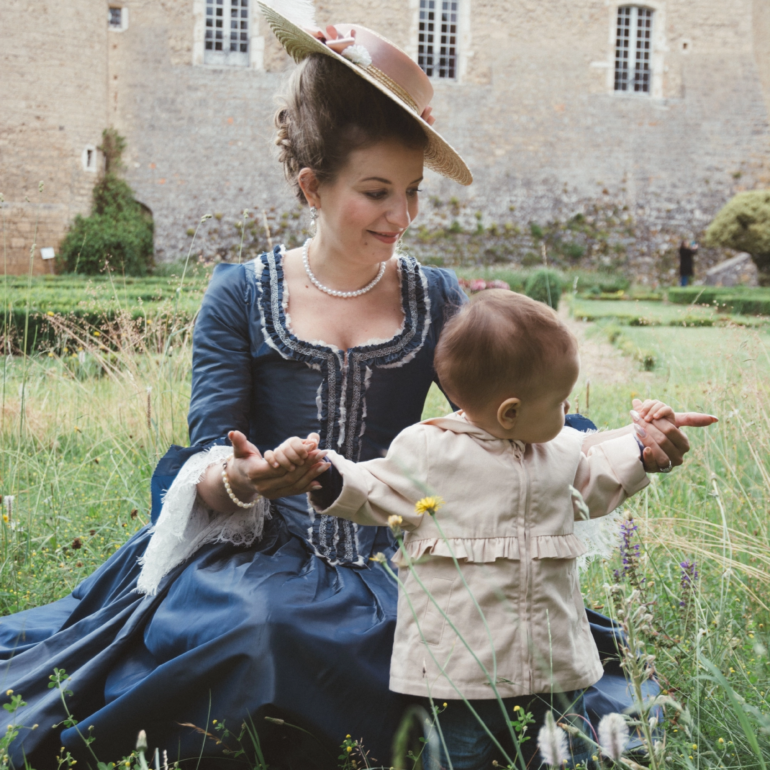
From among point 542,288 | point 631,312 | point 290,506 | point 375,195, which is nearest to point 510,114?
point 542,288

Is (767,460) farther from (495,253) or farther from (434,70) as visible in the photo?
(434,70)

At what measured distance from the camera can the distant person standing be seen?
16875 millimetres

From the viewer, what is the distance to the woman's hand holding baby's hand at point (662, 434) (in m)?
1.47

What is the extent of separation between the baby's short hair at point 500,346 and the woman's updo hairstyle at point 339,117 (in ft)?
1.73

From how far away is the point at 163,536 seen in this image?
1720mm

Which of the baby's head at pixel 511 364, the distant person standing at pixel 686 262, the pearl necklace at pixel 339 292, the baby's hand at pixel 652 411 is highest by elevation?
the distant person standing at pixel 686 262

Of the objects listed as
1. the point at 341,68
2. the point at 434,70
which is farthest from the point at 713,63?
the point at 341,68

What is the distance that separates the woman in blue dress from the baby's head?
234mm

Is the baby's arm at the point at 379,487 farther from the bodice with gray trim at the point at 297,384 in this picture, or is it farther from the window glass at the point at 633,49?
the window glass at the point at 633,49

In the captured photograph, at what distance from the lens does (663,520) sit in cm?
265

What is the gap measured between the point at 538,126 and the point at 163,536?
17041mm

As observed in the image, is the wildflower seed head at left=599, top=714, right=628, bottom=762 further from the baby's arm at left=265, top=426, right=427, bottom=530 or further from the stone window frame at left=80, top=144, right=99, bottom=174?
the stone window frame at left=80, top=144, right=99, bottom=174

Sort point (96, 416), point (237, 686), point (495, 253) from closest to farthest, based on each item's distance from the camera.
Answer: point (237, 686) → point (96, 416) → point (495, 253)

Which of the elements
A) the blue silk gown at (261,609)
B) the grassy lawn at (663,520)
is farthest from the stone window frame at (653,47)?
the blue silk gown at (261,609)
